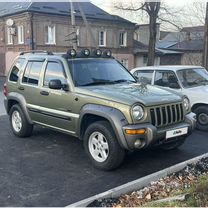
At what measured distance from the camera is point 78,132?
575cm

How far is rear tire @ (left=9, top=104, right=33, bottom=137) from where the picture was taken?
7.12 metres

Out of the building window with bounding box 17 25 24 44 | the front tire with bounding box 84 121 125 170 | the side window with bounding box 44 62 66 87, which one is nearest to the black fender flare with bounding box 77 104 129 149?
the front tire with bounding box 84 121 125 170

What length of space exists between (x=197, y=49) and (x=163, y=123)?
36.7m

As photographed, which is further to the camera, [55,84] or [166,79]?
[166,79]

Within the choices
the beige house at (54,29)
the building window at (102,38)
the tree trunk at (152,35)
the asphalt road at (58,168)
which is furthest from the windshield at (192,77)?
the building window at (102,38)

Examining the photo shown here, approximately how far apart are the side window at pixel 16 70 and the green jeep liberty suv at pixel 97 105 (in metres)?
0.02

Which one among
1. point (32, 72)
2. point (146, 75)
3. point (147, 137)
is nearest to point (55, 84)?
point (32, 72)

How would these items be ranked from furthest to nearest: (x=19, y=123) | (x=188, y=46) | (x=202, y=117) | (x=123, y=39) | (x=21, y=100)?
(x=188, y=46)
(x=123, y=39)
(x=202, y=117)
(x=19, y=123)
(x=21, y=100)

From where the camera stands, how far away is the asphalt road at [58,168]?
4.41m

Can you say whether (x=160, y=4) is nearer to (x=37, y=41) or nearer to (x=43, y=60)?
(x=37, y=41)

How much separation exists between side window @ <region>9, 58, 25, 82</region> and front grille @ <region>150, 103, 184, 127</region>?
353cm

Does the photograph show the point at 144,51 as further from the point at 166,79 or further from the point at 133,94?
the point at 133,94

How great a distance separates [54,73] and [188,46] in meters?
37.7

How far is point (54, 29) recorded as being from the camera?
94.2 feet
